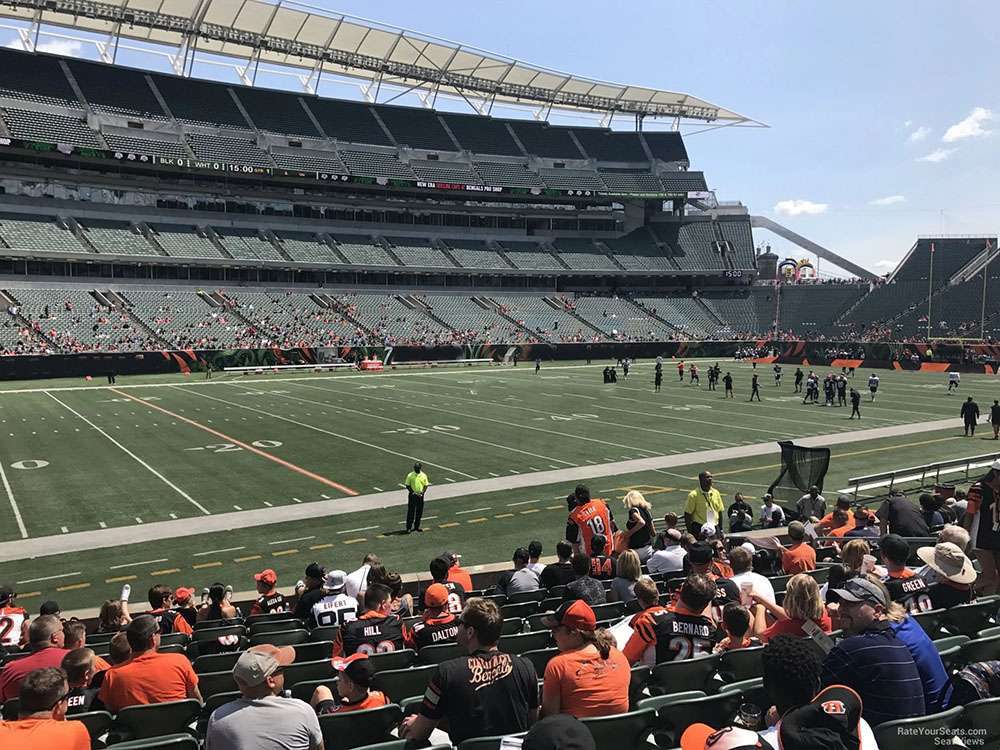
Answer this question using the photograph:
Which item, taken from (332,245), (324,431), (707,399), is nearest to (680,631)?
(324,431)

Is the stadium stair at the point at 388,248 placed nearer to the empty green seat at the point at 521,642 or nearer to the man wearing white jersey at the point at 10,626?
the man wearing white jersey at the point at 10,626

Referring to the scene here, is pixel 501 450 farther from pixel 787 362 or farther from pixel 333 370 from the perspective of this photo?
pixel 787 362

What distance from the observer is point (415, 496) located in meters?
16.3

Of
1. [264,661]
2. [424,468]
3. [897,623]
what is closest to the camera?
[264,661]

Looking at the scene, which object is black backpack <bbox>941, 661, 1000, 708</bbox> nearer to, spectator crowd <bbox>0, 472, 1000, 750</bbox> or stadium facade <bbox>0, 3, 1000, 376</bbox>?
spectator crowd <bbox>0, 472, 1000, 750</bbox>

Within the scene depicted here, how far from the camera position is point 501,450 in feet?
85.0

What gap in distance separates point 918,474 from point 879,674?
17650mm

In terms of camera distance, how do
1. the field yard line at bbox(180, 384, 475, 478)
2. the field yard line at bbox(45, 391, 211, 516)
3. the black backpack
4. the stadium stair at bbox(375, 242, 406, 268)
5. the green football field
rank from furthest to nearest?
the stadium stair at bbox(375, 242, 406, 268)
the field yard line at bbox(180, 384, 475, 478)
the field yard line at bbox(45, 391, 211, 516)
the green football field
the black backpack

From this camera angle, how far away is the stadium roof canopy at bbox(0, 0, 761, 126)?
65750 mm

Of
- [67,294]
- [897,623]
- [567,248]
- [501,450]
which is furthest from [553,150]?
[897,623]

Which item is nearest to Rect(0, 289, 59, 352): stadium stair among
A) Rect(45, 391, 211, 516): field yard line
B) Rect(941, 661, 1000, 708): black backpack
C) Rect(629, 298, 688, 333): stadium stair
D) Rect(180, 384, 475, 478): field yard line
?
Rect(180, 384, 475, 478): field yard line

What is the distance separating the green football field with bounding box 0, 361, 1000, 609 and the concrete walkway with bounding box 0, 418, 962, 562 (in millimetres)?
91

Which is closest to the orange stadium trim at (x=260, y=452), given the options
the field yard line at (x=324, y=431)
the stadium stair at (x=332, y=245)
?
the field yard line at (x=324, y=431)

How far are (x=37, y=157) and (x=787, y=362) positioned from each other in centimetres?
6663
